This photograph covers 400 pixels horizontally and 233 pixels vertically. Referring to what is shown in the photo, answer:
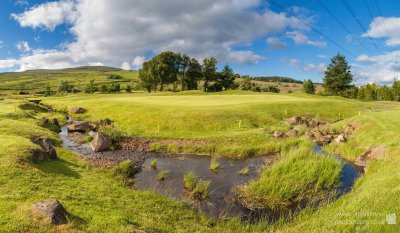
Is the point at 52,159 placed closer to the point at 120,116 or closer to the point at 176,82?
the point at 120,116

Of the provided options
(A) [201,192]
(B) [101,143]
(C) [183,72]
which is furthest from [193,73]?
(A) [201,192]

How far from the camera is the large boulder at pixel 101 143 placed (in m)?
29.5

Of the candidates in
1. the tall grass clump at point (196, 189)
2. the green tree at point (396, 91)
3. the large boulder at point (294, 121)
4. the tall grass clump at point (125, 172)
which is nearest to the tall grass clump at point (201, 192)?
the tall grass clump at point (196, 189)

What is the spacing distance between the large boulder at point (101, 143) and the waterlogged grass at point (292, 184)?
16183 millimetres

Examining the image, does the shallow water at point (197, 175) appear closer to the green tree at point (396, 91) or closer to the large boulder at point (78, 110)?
the large boulder at point (78, 110)

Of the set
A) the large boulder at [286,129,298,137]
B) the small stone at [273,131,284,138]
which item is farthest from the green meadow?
the large boulder at [286,129,298,137]

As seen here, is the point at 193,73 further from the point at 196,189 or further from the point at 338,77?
the point at 196,189

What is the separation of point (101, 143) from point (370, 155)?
24.4 metres

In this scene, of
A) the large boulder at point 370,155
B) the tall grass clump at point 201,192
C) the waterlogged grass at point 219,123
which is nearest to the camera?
the tall grass clump at point 201,192

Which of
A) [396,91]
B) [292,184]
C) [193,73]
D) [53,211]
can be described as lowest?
[292,184]

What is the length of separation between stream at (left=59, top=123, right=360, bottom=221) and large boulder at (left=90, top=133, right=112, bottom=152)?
62 cm

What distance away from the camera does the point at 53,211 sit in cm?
1095

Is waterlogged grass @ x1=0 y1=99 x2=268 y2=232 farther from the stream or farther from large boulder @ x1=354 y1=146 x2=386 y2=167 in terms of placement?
large boulder @ x1=354 y1=146 x2=386 y2=167

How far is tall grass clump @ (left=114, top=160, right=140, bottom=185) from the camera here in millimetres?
20997
